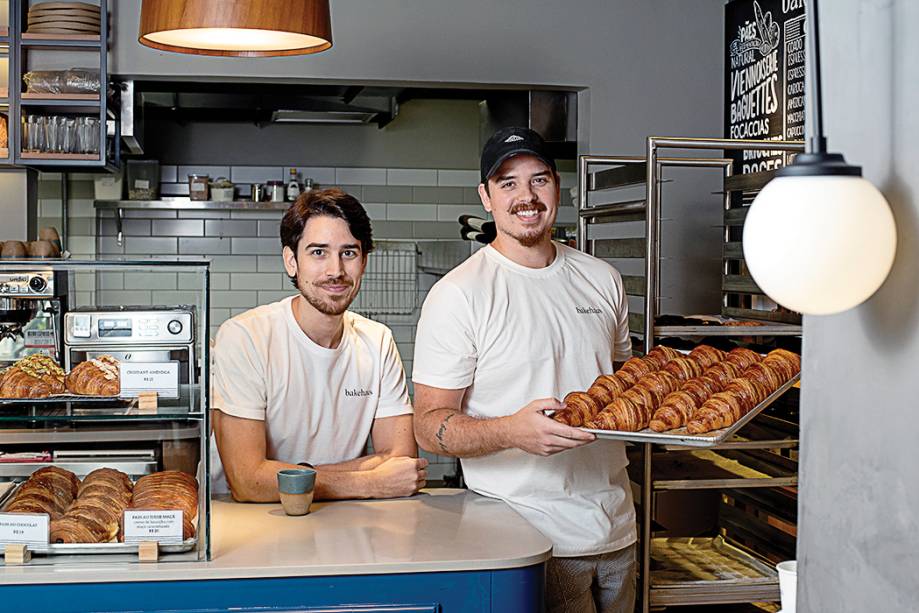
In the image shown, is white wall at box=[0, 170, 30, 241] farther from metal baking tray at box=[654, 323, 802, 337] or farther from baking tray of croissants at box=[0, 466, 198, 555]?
metal baking tray at box=[654, 323, 802, 337]

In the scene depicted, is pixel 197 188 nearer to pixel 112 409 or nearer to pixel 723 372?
pixel 723 372

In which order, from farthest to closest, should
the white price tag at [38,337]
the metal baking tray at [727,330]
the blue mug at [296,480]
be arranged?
the white price tag at [38,337] → the metal baking tray at [727,330] → the blue mug at [296,480]

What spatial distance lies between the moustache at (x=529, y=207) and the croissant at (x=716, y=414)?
2.03 ft

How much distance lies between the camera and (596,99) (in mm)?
4680

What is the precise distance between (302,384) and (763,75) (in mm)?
2431

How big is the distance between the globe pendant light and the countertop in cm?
135

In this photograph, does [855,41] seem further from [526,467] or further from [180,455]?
[180,455]

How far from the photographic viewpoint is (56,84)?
14.7 feet

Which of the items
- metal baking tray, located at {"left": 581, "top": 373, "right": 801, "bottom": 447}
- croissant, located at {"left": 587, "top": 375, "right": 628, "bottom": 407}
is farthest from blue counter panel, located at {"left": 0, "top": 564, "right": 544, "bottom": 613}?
croissant, located at {"left": 587, "top": 375, "right": 628, "bottom": 407}

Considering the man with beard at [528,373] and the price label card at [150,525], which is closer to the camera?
the price label card at [150,525]

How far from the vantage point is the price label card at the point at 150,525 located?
2113mm

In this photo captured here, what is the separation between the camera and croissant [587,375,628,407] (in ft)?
8.14

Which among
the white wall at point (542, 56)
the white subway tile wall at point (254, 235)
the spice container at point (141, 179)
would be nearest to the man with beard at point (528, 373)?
the white wall at point (542, 56)

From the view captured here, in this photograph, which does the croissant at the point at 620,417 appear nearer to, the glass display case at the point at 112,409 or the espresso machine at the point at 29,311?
the glass display case at the point at 112,409
